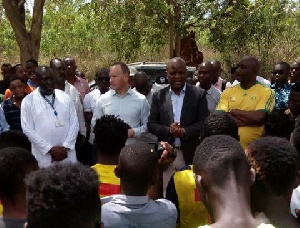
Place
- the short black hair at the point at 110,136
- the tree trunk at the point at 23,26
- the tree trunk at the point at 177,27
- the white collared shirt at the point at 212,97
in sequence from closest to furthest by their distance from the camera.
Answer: the short black hair at the point at 110,136 → the white collared shirt at the point at 212,97 → the tree trunk at the point at 23,26 → the tree trunk at the point at 177,27

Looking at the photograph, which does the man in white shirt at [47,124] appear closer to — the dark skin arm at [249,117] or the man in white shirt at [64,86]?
the man in white shirt at [64,86]

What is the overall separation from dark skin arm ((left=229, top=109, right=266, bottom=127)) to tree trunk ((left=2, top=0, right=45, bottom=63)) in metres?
5.78

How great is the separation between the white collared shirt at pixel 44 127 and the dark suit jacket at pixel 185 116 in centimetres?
84

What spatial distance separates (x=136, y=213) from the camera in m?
2.59

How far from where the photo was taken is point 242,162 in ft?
6.47

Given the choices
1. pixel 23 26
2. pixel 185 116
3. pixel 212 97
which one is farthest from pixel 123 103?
pixel 23 26

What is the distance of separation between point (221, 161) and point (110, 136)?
1651 millimetres

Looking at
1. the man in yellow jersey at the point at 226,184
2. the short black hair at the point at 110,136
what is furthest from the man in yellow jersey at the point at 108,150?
the man in yellow jersey at the point at 226,184

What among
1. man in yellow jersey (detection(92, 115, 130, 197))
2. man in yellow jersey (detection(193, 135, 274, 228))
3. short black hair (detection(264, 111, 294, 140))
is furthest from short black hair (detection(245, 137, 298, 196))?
short black hair (detection(264, 111, 294, 140))

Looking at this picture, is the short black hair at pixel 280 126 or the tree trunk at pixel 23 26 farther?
the tree trunk at pixel 23 26

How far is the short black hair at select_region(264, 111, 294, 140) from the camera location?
13.1ft

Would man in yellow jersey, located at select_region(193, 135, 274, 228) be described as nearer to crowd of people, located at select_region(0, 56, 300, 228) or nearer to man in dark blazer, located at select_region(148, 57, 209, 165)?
crowd of people, located at select_region(0, 56, 300, 228)

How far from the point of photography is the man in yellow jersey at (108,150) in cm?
308

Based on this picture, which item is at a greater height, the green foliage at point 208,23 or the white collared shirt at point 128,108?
the green foliage at point 208,23
